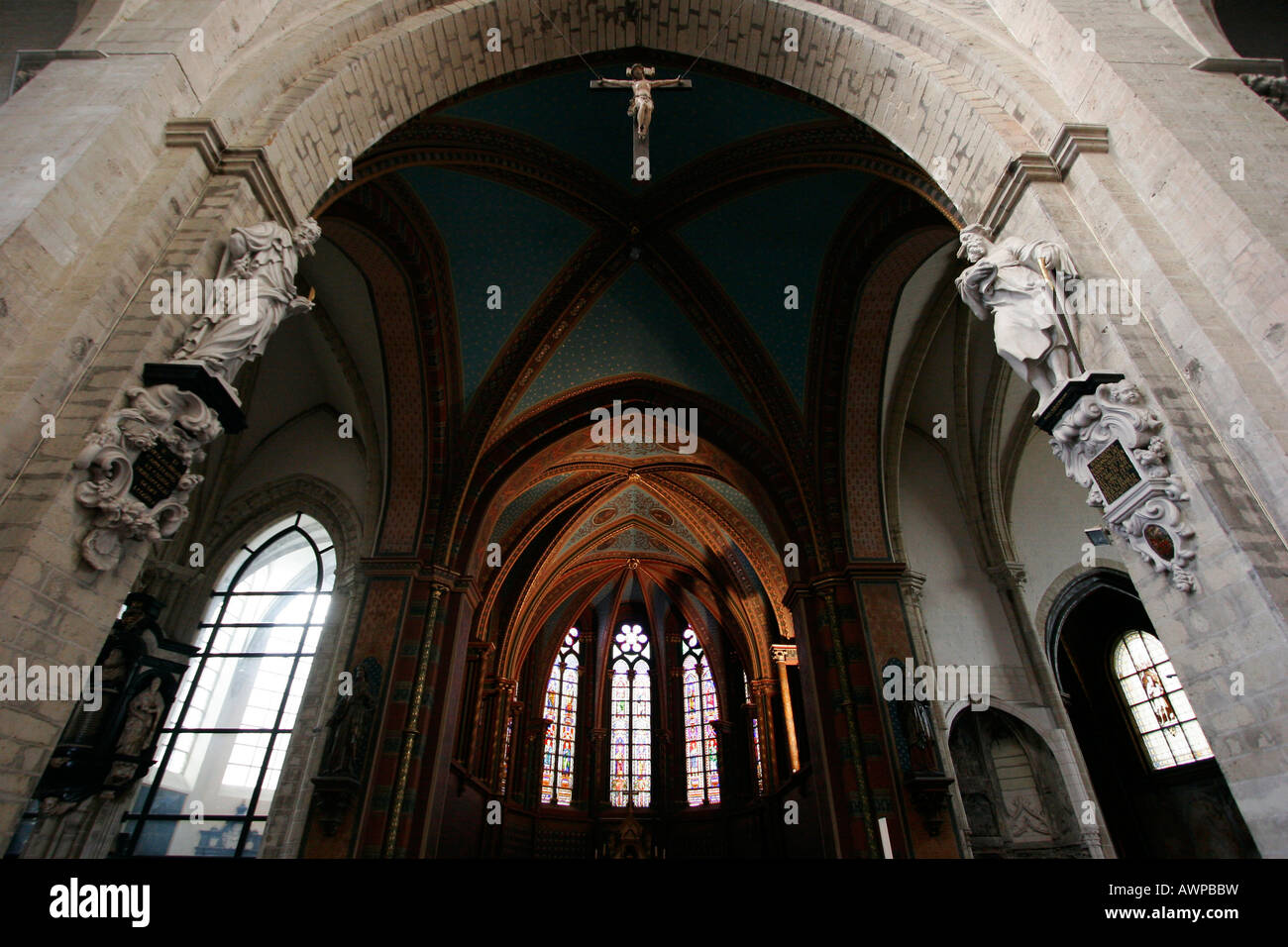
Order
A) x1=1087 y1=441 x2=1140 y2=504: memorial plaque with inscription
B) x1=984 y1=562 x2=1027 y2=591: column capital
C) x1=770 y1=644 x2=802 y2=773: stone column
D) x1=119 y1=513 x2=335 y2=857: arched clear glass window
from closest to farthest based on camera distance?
x1=1087 y1=441 x2=1140 y2=504: memorial plaque with inscription → x1=119 y1=513 x2=335 y2=857: arched clear glass window → x1=984 y1=562 x2=1027 y2=591: column capital → x1=770 y1=644 x2=802 y2=773: stone column

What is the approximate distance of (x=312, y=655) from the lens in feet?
31.9

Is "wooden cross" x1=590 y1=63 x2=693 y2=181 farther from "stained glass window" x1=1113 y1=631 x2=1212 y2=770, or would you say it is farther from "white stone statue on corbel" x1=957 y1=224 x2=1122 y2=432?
"stained glass window" x1=1113 y1=631 x2=1212 y2=770

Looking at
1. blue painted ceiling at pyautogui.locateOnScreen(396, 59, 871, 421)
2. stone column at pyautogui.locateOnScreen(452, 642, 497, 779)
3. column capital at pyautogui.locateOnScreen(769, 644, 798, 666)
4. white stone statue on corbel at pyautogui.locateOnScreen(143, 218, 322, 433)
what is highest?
blue painted ceiling at pyautogui.locateOnScreen(396, 59, 871, 421)

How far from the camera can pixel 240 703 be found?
9.38 m

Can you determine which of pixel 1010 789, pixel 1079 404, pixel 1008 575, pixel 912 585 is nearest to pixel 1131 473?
pixel 1079 404

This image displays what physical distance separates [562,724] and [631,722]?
1.91 meters

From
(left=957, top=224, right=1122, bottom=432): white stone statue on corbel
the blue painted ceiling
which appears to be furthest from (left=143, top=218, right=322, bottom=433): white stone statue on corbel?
the blue painted ceiling

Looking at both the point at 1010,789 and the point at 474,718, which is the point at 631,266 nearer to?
the point at 1010,789

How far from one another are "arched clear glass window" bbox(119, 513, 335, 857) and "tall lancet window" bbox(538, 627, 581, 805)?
9666 mm

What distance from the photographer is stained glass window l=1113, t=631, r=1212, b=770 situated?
11086 millimetres

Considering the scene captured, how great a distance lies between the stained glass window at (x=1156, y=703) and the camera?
11086 mm

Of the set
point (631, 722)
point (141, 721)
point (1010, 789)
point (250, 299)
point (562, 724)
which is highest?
point (631, 722)

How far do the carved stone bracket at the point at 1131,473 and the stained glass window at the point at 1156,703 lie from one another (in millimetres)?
10231
